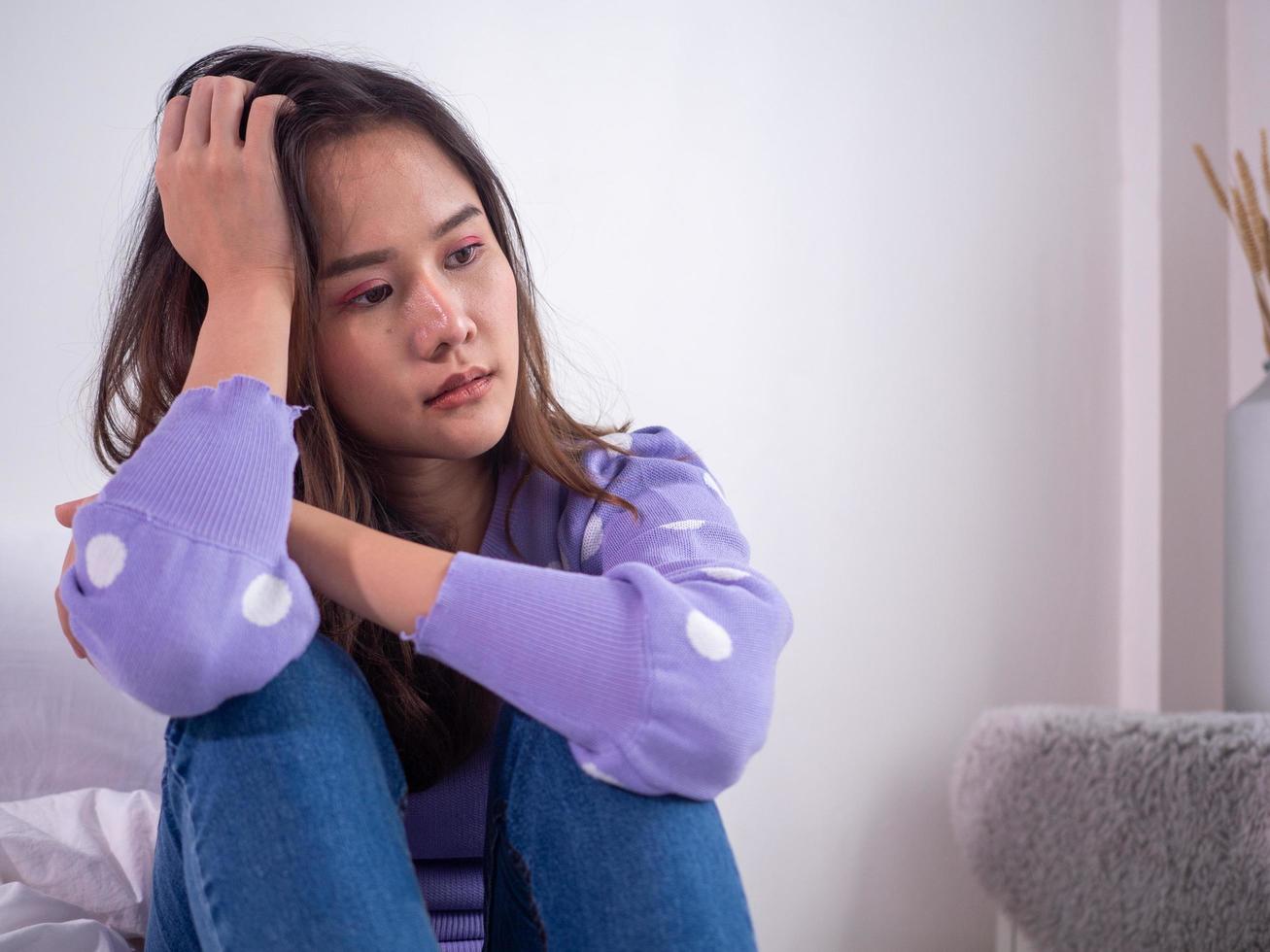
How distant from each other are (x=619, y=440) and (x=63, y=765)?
27.4 inches

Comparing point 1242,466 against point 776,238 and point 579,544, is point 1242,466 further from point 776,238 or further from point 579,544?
point 579,544

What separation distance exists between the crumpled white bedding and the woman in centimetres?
16

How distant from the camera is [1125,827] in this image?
1305 mm

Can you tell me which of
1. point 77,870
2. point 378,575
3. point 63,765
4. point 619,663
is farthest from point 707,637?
point 63,765

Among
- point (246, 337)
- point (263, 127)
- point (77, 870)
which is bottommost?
point (77, 870)

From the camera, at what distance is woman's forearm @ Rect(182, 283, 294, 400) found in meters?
0.78

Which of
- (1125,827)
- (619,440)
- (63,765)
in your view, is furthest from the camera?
(1125,827)

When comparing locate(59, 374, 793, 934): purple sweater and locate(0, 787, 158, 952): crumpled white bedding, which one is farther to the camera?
locate(0, 787, 158, 952): crumpled white bedding

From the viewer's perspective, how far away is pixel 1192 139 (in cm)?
186

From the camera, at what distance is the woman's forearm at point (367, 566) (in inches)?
27.9

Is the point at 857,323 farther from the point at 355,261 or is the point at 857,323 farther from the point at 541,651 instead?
the point at 541,651

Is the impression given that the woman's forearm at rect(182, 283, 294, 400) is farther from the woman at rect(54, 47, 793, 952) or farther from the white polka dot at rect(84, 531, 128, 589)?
the white polka dot at rect(84, 531, 128, 589)

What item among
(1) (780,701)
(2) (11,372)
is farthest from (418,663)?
(1) (780,701)

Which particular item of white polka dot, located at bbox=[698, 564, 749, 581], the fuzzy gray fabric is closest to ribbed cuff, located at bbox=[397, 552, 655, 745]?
white polka dot, located at bbox=[698, 564, 749, 581]
